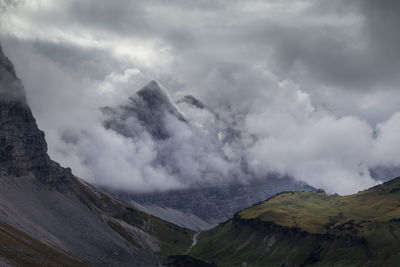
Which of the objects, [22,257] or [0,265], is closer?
[0,265]

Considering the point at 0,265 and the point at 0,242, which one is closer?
the point at 0,265

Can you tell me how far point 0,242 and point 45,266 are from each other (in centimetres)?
2393

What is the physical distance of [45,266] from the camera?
19775 centimetres

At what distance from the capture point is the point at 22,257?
19388 cm

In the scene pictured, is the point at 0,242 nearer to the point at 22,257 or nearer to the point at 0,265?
the point at 22,257

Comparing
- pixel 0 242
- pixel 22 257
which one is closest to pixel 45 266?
pixel 22 257

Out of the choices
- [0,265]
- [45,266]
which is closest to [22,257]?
[45,266]

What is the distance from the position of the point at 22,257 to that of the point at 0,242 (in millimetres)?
14619

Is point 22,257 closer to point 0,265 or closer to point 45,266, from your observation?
point 45,266

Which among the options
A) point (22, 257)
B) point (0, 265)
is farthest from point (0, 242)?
point (0, 265)

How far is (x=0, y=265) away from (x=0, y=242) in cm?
4425

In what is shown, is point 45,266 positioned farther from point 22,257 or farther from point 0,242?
point 0,242

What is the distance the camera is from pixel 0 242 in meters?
199

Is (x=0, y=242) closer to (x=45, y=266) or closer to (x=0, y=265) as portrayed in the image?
(x=45, y=266)
